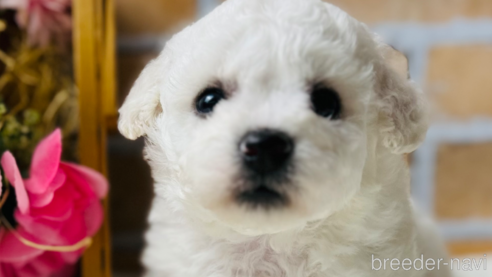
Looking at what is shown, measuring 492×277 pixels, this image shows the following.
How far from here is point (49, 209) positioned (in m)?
0.68

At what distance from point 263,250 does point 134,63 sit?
1.88 feet

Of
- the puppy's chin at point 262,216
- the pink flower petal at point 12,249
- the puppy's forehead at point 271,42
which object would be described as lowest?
the pink flower petal at point 12,249

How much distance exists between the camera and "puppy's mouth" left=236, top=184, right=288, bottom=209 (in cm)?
48

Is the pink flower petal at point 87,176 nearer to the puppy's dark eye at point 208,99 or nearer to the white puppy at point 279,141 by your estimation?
the white puppy at point 279,141

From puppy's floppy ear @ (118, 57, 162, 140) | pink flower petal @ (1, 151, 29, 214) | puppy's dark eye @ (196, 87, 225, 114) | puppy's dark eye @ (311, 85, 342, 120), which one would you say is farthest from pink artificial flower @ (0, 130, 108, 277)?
puppy's dark eye @ (311, 85, 342, 120)

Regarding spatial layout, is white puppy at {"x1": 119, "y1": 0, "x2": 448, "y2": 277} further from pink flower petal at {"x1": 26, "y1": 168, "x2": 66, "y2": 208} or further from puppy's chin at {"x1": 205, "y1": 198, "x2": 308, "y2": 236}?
pink flower petal at {"x1": 26, "y1": 168, "x2": 66, "y2": 208}

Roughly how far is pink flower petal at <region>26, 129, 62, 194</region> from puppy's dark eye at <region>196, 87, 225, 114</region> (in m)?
0.24

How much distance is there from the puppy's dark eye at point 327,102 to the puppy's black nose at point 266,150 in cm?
8

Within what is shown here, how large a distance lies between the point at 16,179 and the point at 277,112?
382 mm

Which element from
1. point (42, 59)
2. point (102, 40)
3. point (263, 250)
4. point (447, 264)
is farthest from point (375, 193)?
point (42, 59)

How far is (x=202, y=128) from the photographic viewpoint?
0.53 m

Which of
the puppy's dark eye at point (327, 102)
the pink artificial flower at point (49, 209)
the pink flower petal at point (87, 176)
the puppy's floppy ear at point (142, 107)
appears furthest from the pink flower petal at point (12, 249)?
the puppy's dark eye at point (327, 102)

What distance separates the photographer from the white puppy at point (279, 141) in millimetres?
482

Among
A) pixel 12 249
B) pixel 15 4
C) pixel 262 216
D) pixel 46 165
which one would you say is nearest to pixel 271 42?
pixel 262 216
